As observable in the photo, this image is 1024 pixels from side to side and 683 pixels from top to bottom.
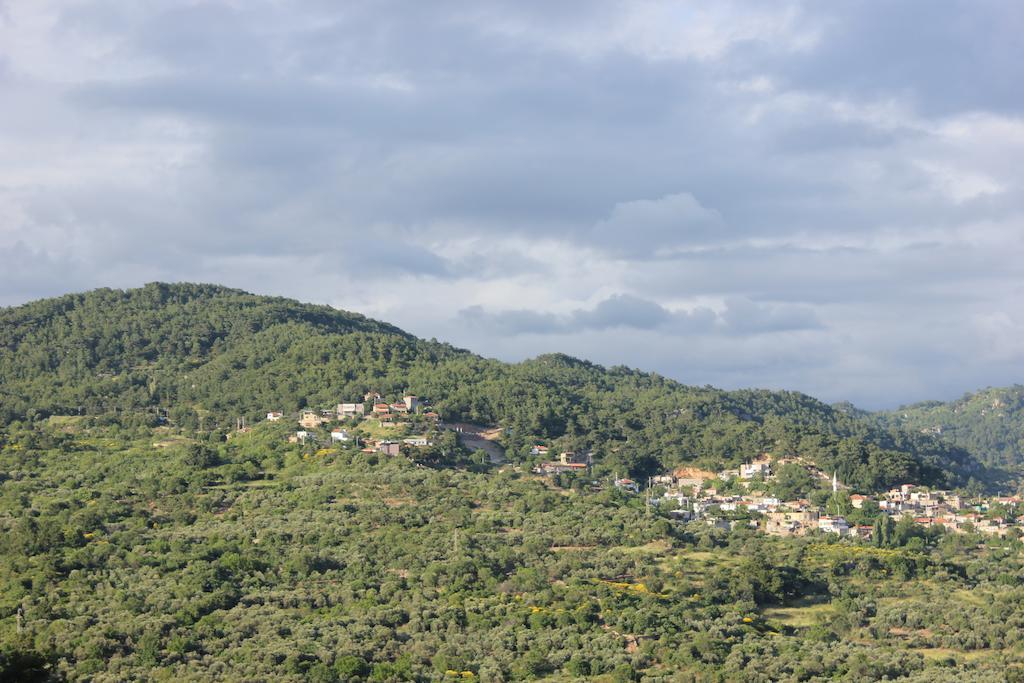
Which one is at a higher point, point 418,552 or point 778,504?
point 778,504

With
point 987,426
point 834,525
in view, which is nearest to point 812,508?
point 834,525

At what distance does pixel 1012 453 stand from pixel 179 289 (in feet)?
319

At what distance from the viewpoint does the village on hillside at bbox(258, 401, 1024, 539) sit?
87.7 meters

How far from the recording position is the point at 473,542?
7181cm

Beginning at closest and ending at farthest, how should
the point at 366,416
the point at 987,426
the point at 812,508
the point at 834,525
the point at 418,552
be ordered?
the point at 418,552 → the point at 834,525 → the point at 812,508 → the point at 366,416 → the point at 987,426

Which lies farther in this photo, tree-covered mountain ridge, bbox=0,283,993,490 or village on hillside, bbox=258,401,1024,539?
tree-covered mountain ridge, bbox=0,283,993,490

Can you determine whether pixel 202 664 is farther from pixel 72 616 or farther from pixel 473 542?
pixel 473 542

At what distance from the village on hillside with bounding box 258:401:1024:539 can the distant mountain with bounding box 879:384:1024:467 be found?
68.2 m

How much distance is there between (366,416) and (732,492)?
2649 centimetres

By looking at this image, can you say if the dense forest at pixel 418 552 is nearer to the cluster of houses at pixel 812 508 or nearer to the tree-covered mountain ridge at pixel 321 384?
the tree-covered mountain ridge at pixel 321 384

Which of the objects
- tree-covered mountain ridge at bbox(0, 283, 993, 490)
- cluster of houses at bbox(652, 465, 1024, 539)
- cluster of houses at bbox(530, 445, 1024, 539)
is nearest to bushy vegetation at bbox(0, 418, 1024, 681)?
cluster of houses at bbox(652, 465, 1024, 539)

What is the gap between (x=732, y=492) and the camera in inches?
3836

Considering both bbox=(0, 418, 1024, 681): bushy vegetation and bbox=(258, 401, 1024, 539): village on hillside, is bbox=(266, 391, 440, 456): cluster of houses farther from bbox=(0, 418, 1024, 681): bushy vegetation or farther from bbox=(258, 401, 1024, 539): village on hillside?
bbox=(0, 418, 1024, 681): bushy vegetation

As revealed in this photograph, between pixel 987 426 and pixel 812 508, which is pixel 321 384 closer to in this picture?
pixel 812 508
